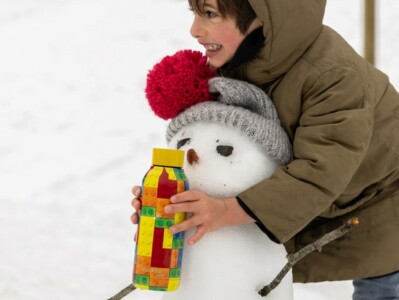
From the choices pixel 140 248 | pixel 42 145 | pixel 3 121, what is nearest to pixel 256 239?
pixel 140 248

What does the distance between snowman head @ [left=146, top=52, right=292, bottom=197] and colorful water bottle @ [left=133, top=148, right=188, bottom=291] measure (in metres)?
0.07

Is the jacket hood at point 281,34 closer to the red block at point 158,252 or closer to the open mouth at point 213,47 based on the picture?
the open mouth at point 213,47

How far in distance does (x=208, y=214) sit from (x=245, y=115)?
18cm

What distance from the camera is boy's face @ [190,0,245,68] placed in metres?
1.25

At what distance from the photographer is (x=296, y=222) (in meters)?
1.20

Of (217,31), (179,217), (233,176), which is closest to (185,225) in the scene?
(179,217)

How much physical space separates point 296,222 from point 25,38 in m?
3.07

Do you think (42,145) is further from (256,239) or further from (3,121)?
(256,239)

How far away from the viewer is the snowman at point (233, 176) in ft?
4.00

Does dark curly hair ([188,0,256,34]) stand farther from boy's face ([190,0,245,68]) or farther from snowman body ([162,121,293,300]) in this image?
snowman body ([162,121,293,300])

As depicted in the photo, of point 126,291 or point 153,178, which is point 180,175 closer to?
point 153,178

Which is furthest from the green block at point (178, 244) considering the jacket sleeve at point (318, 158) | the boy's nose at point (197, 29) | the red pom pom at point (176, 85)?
the boy's nose at point (197, 29)

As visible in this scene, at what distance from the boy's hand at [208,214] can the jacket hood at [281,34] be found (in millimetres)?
245

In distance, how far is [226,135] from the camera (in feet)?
4.07
